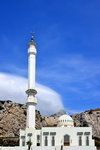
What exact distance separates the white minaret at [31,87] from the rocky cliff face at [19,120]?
114 ft

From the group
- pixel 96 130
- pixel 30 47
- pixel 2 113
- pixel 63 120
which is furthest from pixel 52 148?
pixel 96 130

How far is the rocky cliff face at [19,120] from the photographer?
93312 mm

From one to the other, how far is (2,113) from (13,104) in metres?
8.35

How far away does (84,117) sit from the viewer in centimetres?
11469

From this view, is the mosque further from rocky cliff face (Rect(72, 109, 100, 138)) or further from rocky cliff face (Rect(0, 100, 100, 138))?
rocky cliff face (Rect(72, 109, 100, 138))

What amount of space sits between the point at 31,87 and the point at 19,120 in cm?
3999

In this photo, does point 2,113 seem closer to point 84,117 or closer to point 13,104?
point 13,104

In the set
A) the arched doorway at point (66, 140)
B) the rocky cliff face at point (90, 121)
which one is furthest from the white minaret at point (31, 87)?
the rocky cliff face at point (90, 121)

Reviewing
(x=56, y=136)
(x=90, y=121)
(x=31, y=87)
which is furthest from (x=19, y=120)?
(x=56, y=136)

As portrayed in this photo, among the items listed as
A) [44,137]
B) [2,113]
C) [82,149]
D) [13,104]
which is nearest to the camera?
[82,149]

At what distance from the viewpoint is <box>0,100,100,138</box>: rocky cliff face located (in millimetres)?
93312

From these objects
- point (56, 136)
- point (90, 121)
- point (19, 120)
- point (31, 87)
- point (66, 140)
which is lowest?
point (66, 140)

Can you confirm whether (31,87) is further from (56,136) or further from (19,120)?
(19,120)

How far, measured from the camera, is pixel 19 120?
324 feet
